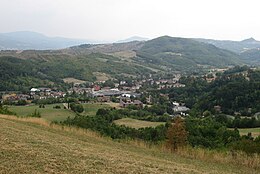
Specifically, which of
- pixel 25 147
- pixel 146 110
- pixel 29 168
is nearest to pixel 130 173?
pixel 29 168

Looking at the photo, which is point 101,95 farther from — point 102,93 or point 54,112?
point 54,112

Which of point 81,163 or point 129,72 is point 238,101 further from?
point 129,72

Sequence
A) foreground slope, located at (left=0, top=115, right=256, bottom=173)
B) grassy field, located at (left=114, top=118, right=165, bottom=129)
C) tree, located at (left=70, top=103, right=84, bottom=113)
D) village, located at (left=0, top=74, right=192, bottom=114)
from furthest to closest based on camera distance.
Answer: village, located at (left=0, top=74, right=192, bottom=114) < tree, located at (left=70, top=103, right=84, bottom=113) < grassy field, located at (left=114, top=118, right=165, bottom=129) < foreground slope, located at (left=0, top=115, right=256, bottom=173)

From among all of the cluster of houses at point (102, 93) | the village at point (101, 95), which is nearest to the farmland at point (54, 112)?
the village at point (101, 95)

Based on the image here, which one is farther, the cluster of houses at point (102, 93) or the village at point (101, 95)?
the cluster of houses at point (102, 93)

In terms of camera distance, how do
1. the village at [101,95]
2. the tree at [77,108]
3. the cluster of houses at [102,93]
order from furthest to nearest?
the cluster of houses at [102,93] → the village at [101,95] → the tree at [77,108]

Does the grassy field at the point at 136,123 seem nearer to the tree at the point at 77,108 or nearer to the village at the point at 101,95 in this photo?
the tree at the point at 77,108

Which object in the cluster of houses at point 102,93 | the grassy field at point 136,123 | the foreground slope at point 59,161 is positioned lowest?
the cluster of houses at point 102,93

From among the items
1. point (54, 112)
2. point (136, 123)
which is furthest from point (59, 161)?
point (54, 112)

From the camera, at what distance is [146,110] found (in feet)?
196

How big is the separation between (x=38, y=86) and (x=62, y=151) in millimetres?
96442

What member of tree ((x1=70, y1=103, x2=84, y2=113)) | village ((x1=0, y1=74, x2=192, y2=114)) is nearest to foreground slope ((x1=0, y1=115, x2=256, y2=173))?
tree ((x1=70, y1=103, x2=84, y2=113))

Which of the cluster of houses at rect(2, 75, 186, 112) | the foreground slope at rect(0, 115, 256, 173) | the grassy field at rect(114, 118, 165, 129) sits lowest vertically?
the cluster of houses at rect(2, 75, 186, 112)

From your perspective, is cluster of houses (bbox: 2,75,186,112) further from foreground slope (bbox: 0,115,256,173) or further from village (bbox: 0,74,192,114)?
foreground slope (bbox: 0,115,256,173)
